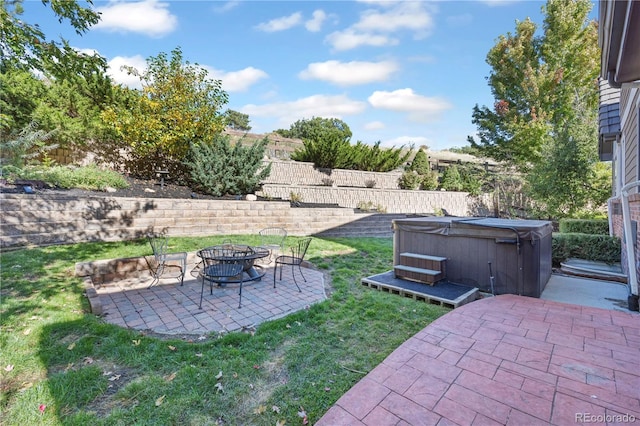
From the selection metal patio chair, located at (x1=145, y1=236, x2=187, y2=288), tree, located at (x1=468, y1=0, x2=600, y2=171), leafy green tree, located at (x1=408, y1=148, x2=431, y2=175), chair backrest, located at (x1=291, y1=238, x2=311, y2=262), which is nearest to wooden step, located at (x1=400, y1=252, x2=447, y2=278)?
chair backrest, located at (x1=291, y1=238, x2=311, y2=262)

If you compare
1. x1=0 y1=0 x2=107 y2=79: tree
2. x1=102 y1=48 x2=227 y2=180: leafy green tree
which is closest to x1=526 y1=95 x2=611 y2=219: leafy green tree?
x1=102 y1=48 x2=227 y2=180: leafy green tree

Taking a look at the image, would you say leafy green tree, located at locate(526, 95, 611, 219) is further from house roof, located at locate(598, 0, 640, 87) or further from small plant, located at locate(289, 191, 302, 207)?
house roof, located at locate(598, 0, 640, 87)

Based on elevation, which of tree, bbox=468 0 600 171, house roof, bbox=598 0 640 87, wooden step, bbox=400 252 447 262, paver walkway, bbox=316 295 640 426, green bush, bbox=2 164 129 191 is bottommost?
paver walkway, bbox=316 295 640 426

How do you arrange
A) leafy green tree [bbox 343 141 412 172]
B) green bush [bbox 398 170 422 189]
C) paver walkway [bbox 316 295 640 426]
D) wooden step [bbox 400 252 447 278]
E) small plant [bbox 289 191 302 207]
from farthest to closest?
green bush [bbox 398 170 422 189], leafy green tree [bbox 343 141 412 172], small plant [bbox 289 191 302 207], wooden step [bbox 400 252 447 278], paver walkway [bbox 316 295 640 426]

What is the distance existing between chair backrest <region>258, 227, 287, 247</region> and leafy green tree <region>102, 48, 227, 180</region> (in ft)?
12.3

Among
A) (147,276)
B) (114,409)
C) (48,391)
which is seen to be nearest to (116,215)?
(147,276)

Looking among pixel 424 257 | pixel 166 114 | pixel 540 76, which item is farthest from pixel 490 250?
pixel 540 76

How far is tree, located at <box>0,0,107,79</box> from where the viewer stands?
13.9 ft

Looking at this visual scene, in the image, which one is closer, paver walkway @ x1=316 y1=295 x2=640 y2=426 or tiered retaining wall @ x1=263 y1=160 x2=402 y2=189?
paver walkway @ x1=316 y1=295 x2=640 y2=426

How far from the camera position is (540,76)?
15109mm

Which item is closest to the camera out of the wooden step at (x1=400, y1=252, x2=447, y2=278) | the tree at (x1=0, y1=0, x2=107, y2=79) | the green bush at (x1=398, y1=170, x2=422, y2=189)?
the tree at (x1=0, y1=0, x2=107, y2=79)

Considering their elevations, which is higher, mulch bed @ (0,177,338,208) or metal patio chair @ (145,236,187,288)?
mulch bed @ (0,177,338,208)

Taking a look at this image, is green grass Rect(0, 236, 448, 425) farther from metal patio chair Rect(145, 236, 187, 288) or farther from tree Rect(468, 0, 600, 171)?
tree Rect(468, 0, 600, 171)

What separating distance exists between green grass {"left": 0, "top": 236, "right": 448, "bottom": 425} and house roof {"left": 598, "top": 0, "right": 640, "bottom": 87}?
9.17ft
